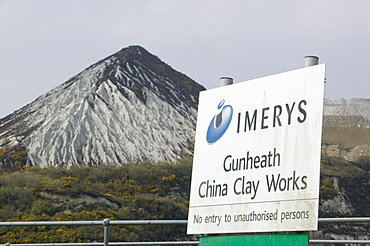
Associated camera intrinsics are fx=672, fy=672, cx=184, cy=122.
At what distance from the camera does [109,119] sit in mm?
56531

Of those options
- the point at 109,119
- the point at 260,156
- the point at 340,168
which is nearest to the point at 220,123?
the point at 260,156

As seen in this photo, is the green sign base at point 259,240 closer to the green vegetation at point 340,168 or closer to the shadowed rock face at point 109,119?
the shadowed rock face at point 109,119

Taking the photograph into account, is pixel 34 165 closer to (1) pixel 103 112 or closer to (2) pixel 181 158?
(1) pixel 103 112

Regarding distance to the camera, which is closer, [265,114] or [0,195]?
[265,114]

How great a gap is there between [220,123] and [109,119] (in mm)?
51517

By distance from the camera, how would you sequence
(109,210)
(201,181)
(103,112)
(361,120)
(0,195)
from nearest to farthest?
(201,181) → (0,195) → (109,210) → (103,112) → (361,120)

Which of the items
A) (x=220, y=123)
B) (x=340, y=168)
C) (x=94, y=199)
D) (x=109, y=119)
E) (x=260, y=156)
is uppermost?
(x=109, y=119)

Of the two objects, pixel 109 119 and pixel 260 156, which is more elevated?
pixel 109 119

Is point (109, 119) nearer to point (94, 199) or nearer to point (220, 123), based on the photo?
point (94, 199)

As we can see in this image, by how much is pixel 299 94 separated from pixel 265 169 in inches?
23.9

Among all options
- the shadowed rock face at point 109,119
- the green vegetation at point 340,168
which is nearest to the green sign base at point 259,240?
the shadowed rock face at point 109,119

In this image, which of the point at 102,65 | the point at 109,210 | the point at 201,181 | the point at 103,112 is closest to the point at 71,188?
the point at 109,210

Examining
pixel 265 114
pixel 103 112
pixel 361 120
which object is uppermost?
pixel 361 120

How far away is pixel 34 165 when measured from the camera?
51188mm
